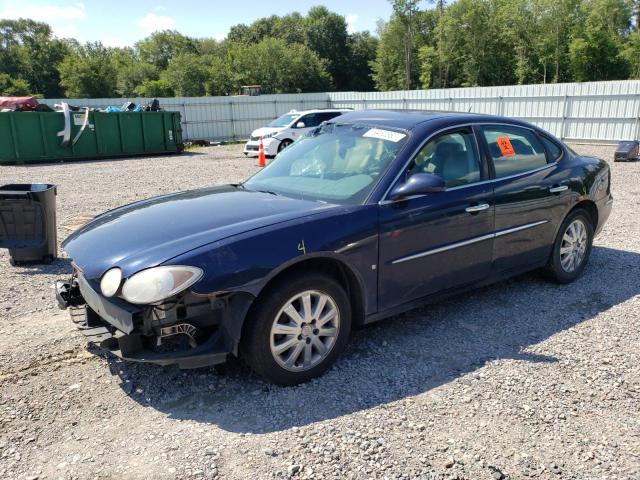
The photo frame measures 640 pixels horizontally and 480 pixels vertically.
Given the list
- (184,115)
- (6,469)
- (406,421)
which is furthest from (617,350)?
(184,115)

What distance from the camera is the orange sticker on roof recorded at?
4.71 m

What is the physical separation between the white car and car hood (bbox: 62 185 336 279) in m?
14.3

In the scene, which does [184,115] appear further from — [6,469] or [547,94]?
[6,469]

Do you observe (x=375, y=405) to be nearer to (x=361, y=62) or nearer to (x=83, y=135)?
(x=83, y=135)

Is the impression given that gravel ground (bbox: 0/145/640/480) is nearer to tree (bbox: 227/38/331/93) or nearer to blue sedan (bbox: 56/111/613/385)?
blue sedan (bbox: 56/111/613/385)

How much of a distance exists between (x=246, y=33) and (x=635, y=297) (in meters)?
95.0

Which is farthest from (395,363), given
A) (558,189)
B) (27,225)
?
(27,225)

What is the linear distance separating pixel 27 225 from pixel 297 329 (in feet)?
14.4

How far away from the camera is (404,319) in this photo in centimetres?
461

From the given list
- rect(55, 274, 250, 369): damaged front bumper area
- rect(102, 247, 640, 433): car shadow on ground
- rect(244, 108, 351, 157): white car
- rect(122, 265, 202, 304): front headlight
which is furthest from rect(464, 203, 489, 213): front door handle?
rect(244, 108, 351, 157): white car

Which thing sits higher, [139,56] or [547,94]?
[139,56]

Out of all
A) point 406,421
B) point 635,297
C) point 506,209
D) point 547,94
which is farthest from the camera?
point 547,94

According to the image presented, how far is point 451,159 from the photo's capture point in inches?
171

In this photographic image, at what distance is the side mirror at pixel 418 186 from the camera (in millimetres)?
3756
